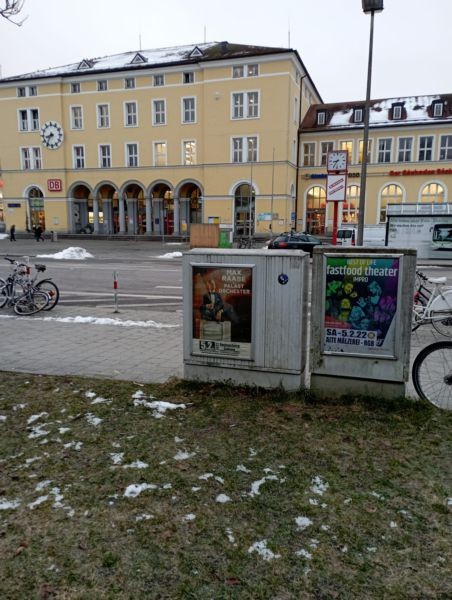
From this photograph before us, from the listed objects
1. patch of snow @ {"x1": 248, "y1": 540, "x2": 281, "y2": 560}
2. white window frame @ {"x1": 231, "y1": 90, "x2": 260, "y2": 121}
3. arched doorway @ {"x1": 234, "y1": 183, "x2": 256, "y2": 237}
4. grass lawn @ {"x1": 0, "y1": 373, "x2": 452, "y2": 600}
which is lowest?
grass lawn @ {"x1": 0, "y1": 373, "x2": 452, "y2": 600}

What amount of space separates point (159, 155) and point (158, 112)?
4410 mm

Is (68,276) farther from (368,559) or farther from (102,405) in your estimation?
(368,559)

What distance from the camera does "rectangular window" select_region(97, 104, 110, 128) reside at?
51737 millimetres

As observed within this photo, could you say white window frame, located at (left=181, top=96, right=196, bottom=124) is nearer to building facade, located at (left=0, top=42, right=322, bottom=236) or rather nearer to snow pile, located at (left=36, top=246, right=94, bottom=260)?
building facade, located at (left=0, top=42, right=322, bottom=236)

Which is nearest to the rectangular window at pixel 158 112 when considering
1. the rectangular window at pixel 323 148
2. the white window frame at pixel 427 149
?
the rectangular window at pixel 323 148

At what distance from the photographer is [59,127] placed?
53.0 m

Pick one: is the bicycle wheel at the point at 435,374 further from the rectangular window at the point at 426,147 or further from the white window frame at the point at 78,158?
the white window frame at the point at 78,158

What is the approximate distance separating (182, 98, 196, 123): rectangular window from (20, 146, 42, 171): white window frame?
1828cm

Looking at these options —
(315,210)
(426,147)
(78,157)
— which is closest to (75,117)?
(78,157)

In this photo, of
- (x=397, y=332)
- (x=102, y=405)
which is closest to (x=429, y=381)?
(x=397, y=332)

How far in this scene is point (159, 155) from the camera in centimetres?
5072

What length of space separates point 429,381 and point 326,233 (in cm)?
4533

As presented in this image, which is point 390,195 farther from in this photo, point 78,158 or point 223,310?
point 223,310

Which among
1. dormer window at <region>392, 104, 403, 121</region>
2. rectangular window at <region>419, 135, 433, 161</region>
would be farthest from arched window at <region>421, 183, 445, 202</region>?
Result: dormer window at <region>392, 104, 403, 121</region>
